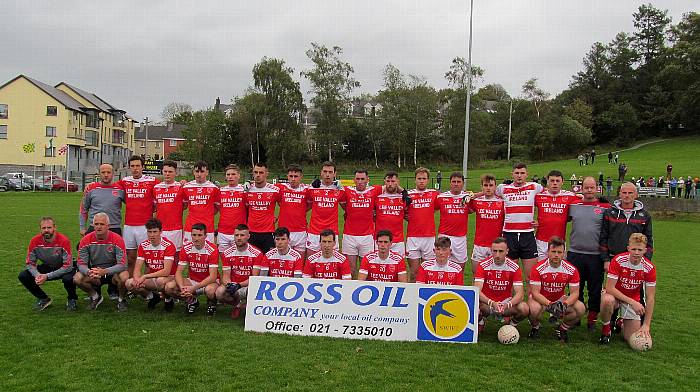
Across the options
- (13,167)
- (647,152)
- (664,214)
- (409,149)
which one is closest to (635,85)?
(647,152)

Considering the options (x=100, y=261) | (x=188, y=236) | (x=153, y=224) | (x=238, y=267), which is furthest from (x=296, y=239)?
(x=100, y=261)

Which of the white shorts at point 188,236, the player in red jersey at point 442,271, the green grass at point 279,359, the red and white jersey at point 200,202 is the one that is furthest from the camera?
the red and white jersey at point 200,202

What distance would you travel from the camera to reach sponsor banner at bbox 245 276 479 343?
20.3ft

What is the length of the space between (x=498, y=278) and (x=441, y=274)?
2.28ft

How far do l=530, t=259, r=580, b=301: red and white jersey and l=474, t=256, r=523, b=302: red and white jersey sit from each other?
0.22 m

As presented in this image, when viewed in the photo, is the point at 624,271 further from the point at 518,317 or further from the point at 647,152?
the point at 647,152

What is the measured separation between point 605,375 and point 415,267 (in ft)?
10.8

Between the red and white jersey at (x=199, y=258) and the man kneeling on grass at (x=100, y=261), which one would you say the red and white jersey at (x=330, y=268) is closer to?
the red and white jersey at (x=199, y=258)

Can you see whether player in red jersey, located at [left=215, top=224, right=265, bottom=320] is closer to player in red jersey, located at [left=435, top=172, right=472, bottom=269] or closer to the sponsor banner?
the sponsor banner

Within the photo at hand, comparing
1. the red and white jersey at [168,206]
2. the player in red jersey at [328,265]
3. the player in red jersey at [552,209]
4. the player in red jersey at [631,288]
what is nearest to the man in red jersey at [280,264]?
the player in red jersey at [328,265]

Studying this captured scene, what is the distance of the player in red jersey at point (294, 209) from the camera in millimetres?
7961

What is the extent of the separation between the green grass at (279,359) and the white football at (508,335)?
0.10 meters

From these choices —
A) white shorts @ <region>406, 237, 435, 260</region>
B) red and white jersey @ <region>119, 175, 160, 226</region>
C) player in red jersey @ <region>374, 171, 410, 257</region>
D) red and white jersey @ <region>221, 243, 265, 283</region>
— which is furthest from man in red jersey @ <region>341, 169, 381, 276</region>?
red and white jersey @ <region>119, 175, 160, 226</region>

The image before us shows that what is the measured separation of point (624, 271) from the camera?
6.36 meters
